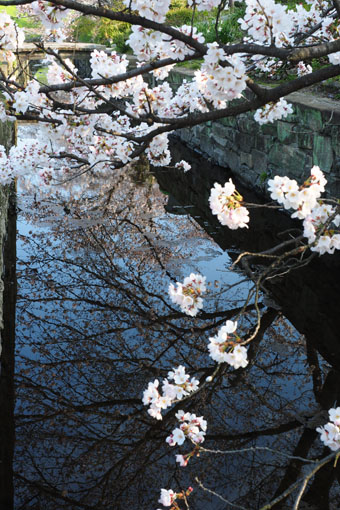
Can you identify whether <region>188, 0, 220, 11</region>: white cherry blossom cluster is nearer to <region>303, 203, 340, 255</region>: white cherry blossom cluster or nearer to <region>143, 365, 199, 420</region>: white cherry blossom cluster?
<region>303, 203, 340, 255</region>: white cherry blossom cluster

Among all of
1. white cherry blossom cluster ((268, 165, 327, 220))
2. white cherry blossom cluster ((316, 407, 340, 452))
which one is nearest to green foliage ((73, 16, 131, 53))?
white cherry blossom cluster ((268, 165, 327, 220))

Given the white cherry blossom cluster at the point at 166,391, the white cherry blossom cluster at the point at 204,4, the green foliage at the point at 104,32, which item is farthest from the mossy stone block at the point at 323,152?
the green foliage at the point at 104,32

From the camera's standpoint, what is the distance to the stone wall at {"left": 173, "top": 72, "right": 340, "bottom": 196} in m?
6.40

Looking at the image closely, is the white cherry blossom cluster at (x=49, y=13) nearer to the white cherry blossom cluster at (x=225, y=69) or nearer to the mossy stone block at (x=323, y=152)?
the white cherry blossom cluster at (x=225, y=69)

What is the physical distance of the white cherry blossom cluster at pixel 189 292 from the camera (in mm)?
2619

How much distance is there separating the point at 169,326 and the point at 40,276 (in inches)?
68.4

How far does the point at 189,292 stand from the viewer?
2.65 m

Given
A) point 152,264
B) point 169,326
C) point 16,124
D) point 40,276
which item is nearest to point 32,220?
point 40,276

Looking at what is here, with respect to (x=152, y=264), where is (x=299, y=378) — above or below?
below

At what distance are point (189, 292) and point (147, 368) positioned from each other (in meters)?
1.89

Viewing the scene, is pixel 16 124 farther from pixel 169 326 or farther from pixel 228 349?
pixel 228 349

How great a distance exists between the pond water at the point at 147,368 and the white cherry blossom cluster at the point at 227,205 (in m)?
0.34

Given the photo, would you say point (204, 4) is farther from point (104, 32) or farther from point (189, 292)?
point (104, 32)

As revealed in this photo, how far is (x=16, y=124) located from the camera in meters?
13.3
